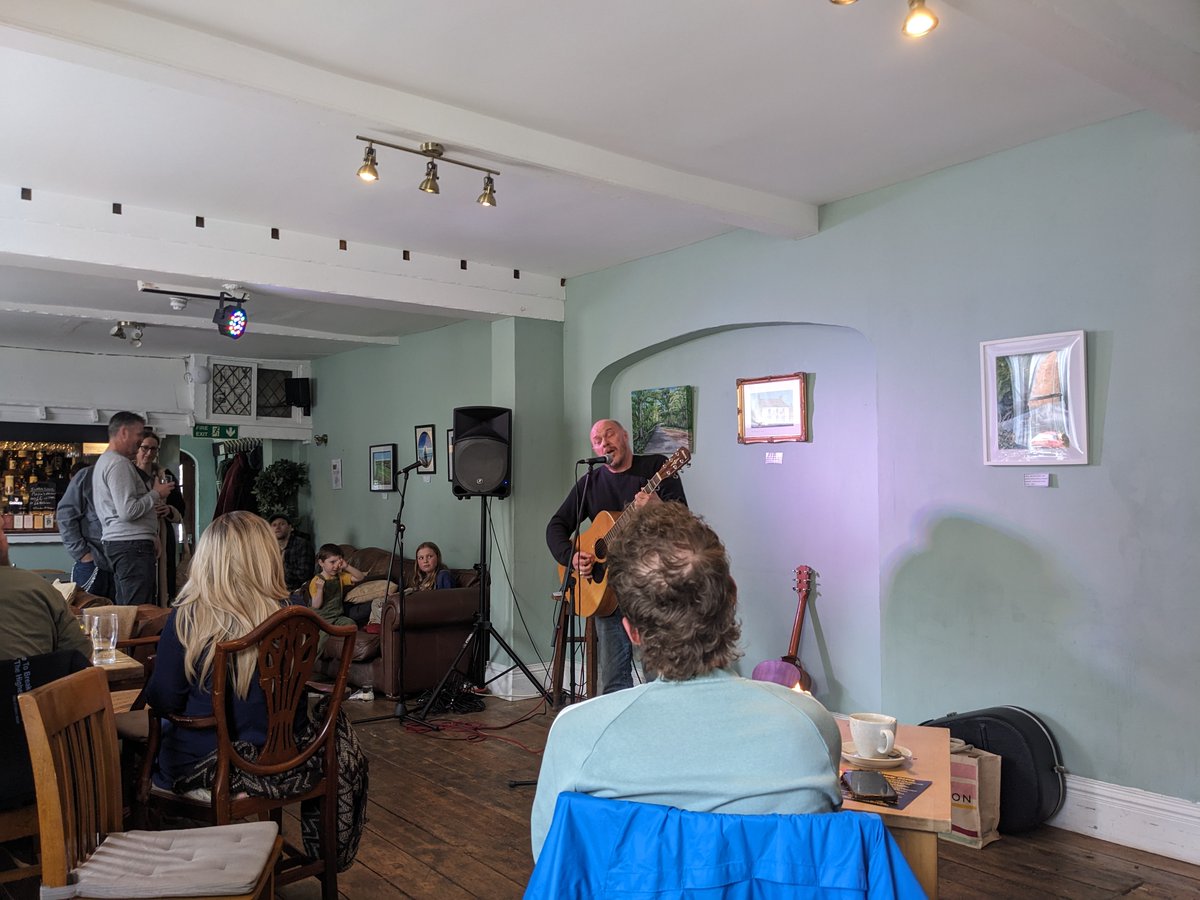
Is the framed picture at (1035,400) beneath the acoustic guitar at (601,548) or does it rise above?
above

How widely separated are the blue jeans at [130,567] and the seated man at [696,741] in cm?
479

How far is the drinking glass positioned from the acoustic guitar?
2.16 meters

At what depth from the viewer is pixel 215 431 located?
9562mm

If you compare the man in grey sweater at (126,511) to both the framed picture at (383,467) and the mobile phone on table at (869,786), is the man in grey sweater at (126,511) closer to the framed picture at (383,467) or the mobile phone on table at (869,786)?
the framed picture at (383,467)

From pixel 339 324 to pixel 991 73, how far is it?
5.75 metres

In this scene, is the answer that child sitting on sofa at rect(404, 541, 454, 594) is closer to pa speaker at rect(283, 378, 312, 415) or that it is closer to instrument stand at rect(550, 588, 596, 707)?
instrument stand at rect(550, 588, 596, 707)

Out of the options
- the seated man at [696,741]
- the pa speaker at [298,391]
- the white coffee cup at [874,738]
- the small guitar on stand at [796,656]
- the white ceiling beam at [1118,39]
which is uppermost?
the white ceiling beam at [1118,39]

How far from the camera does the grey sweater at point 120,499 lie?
541 cm

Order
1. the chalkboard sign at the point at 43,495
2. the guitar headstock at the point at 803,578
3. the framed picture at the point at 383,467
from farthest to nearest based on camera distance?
1. the chalkboard sign at the point at 43,495
2. the framed picture at the point at 383,467
3. the guitar headstock at the point at 803,578

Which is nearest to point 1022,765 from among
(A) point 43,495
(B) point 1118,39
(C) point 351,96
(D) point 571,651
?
(D) point 571,651

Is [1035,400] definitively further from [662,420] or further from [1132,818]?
[662,420]

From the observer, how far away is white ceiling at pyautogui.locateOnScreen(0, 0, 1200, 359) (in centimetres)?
289

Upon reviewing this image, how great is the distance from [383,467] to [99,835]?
20.8 feet

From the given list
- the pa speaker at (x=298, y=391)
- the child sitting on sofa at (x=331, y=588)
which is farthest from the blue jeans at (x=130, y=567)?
the pa speaker at (x=298, y=391)
